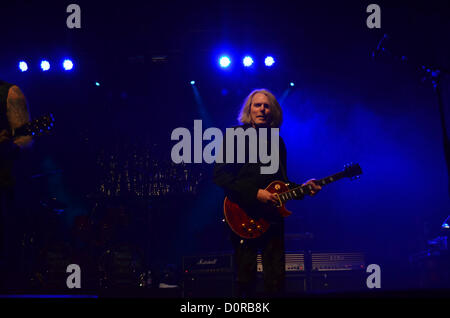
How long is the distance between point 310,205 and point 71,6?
551cm

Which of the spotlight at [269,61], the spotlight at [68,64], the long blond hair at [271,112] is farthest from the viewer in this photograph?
the spotlight at [68,64]

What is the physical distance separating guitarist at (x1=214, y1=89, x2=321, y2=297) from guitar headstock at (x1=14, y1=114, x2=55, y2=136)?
164 centimetres

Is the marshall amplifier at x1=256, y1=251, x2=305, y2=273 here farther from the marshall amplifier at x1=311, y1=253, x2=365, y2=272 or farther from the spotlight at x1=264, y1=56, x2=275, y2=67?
the spotlight at x1=264, y1=56, x2=275, y2=67

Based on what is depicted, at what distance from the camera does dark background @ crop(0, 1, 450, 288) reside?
283 inches

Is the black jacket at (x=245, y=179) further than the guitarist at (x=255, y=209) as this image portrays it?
Yes

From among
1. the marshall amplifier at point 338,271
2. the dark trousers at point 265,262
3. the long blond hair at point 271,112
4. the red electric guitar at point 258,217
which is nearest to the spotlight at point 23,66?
the long blond hair at point 271,112

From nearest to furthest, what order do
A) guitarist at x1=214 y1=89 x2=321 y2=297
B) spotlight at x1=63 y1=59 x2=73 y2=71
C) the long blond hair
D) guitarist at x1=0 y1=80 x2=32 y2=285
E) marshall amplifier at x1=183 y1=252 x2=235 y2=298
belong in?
guitarist at x1=0 y1=80 x2=32 y2=285 < guitarist at x1=214 y1=89 x2=321 y2=297 < the long blond hair < marshall amplifier at x1=183 y1=252 x2=235 y2=298 < spotlight at x1=63 y1=59 x2=73 y2=71

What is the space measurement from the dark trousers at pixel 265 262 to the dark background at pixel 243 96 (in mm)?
3327

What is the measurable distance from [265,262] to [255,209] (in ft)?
1.54

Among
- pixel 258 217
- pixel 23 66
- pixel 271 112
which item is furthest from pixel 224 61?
pixel 258 217

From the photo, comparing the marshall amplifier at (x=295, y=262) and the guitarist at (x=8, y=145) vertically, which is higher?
the guitarist at (x=8, y=145)

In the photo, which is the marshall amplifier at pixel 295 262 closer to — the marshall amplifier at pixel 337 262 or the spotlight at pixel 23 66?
the marshall amplifier at pixel 337 262

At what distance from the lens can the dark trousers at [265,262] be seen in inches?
139

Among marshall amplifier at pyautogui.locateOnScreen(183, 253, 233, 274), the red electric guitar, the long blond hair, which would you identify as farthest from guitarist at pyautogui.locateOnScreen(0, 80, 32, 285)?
marshall amplifier at pyautogui.locateOnScreen(183, 253, 233, 274)
